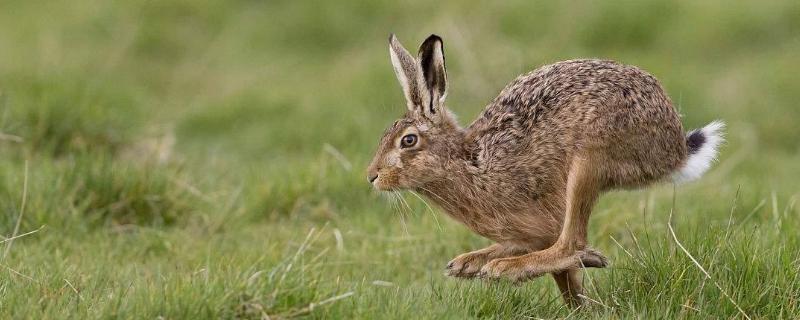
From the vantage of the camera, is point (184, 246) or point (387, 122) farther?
point (387, 122)

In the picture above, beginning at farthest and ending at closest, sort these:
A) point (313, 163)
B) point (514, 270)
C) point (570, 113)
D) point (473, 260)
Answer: point (313, 163)
point (473, 260)
point (570, 113)
point (514, 270)

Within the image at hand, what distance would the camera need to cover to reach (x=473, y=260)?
201 inches

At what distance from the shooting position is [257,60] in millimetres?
10680

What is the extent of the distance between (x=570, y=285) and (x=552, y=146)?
1.87ft

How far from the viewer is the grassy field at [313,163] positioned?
4617 millimetres

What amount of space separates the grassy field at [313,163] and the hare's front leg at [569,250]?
83 mm

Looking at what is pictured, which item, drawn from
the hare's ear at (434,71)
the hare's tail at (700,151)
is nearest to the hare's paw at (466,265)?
the hare's ear at (434,71)

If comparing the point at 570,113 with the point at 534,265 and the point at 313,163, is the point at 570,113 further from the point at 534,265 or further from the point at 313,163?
the point at 313,163

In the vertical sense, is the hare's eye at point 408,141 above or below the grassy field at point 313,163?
above

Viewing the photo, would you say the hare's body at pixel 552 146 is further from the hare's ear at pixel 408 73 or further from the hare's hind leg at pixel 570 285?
the hare's ear at pixel 408 73

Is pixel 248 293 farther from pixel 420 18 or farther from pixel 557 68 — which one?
pixel 420 18

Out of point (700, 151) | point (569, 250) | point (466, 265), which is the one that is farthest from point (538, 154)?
point (700, 151)

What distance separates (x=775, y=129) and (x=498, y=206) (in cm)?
491

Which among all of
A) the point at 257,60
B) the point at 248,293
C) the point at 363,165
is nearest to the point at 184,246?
the point at 363,165
